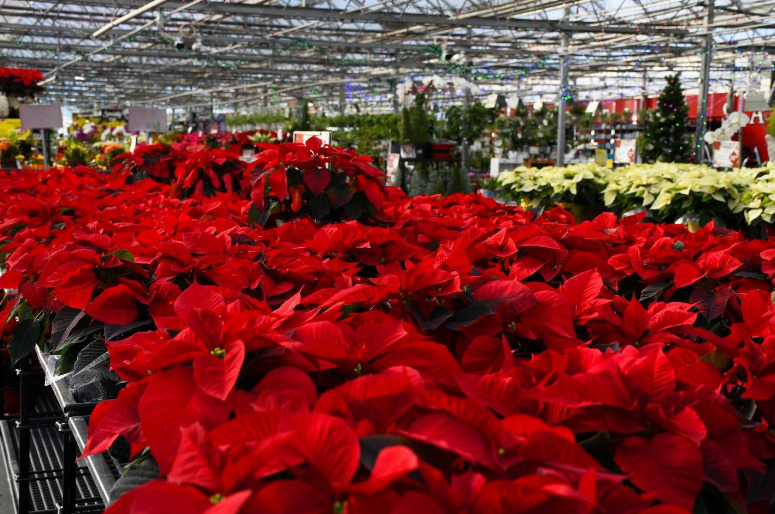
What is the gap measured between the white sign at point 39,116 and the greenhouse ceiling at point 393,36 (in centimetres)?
490

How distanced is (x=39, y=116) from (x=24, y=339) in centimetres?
536

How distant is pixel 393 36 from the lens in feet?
59.0

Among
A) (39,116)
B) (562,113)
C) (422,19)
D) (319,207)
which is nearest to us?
(319,207)

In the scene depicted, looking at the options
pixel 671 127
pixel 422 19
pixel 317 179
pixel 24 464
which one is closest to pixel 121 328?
pixel 317 179

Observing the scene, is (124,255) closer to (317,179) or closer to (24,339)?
(24,339)

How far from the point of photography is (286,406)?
0.74 m

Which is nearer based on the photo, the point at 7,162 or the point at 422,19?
the point at 7,162

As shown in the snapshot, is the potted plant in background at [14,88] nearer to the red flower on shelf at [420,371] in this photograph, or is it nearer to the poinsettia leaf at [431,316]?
the red flower on shelf at [420,371]

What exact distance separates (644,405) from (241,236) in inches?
49.2

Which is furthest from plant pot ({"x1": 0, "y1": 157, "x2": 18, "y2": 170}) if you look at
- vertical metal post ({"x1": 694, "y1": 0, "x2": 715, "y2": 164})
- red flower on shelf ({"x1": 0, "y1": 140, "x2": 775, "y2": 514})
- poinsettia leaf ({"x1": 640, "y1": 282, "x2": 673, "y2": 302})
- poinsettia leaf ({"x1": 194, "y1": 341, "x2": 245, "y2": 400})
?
vertical metal post ({"x1": 694, "y1": 0, "x2": 715, "y2": 164})

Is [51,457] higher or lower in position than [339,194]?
lower

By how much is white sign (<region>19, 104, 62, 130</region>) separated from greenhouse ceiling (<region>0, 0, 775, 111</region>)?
16.1ft

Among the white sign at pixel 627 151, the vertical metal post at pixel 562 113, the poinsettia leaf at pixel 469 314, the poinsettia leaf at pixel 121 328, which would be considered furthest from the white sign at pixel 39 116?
the white sign at pixel 627 151

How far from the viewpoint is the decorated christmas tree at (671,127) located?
11555 millimetres
